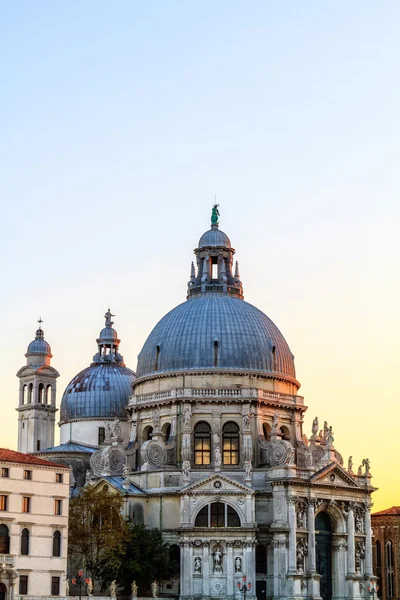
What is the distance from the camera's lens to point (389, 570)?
380 feet

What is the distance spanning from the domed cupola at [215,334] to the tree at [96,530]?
1542 centimetres

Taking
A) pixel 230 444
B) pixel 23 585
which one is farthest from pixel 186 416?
pixel 23 585

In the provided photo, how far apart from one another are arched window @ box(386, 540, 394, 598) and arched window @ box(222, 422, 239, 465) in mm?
26319

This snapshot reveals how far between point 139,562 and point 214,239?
100 ft

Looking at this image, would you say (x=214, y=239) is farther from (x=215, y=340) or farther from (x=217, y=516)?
(x=217, y=516)

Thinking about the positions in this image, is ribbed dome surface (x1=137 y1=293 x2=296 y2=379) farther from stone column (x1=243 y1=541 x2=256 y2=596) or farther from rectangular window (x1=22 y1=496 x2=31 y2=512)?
rectangular window (x1=22 y1=496 x2=31 y2=512)

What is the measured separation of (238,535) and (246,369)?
14.8 meters

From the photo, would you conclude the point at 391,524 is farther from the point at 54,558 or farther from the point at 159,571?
the point at 54,558

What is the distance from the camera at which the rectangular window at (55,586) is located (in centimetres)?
7888

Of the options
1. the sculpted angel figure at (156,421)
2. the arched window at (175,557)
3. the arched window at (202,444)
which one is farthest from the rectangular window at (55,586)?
the sculpted angel figure at (156,421)

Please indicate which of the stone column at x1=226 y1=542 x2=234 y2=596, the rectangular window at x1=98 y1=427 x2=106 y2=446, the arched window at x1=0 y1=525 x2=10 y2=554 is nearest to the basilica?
the stone column at x1=226 y1=542 x2=234 y2=596

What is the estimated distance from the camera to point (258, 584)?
302 feet

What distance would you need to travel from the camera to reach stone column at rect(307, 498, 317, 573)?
303ft

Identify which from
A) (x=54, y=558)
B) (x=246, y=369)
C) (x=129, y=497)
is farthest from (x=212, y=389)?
(x=54, y=558)
